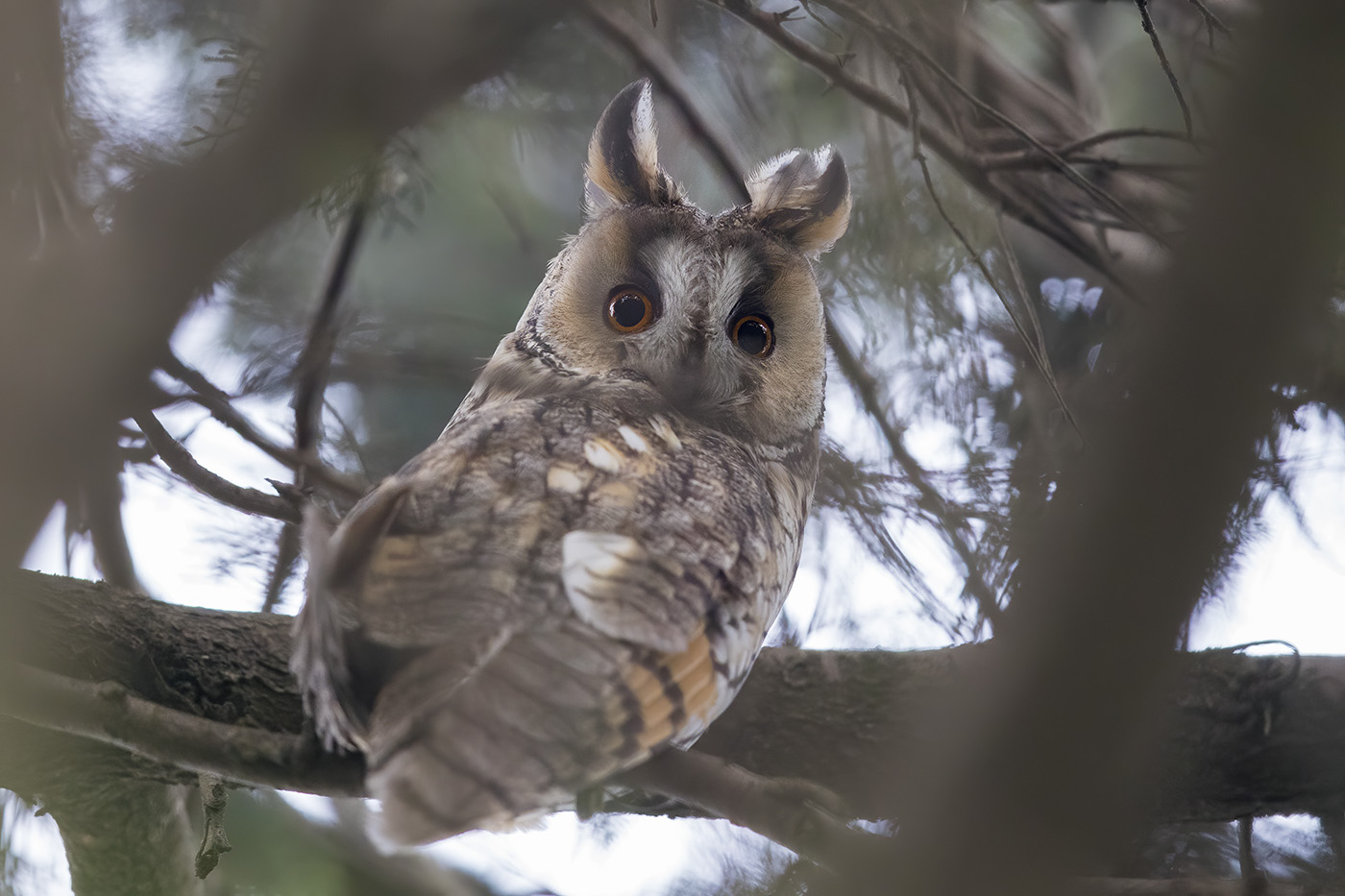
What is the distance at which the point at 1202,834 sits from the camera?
2369 mm

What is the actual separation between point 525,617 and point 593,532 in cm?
19

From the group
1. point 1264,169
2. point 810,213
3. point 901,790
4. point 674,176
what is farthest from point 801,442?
point 1264,169

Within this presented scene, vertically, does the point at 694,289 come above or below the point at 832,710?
above

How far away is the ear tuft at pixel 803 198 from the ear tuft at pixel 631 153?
0.68 ft

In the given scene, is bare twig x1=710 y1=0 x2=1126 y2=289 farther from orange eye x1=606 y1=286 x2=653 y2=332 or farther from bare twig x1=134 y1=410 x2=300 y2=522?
bare twig x1=134 y1=410 x2=300 y2=522

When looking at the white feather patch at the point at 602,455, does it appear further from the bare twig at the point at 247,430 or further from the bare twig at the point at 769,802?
the bare twig at the point at 247,430

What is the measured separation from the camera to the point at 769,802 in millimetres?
1419

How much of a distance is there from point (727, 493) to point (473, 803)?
0.76m

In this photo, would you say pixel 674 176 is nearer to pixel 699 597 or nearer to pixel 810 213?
pixel 810 213

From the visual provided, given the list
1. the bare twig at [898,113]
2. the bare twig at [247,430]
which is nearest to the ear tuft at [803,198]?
the bare twig at [898,113]

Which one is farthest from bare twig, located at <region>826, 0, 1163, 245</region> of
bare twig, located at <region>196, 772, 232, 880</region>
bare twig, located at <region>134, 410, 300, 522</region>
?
bare twig, located at <region>196, 772, 232, 880</region>

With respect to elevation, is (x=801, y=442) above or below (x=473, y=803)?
above

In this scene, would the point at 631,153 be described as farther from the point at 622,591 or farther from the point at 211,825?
the point at 211,825

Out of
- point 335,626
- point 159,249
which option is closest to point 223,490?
point 159,249
